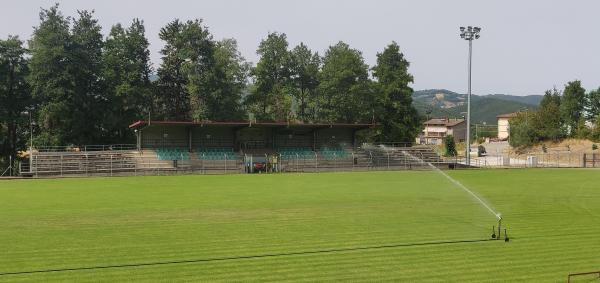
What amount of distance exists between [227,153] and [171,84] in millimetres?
17239

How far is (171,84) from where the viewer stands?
72875mm

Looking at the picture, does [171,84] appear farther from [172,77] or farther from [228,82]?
[228,82]

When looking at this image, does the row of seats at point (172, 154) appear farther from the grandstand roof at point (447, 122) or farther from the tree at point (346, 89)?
the grandstand roof at point (447, 122)

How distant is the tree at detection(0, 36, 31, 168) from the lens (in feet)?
199

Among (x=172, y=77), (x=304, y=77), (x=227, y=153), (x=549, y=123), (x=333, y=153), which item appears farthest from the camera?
(x=549, y=123)

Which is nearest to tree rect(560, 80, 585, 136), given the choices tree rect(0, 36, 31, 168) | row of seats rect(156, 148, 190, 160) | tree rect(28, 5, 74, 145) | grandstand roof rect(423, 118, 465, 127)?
grandstand roof rect(423, 118, 465, 127)

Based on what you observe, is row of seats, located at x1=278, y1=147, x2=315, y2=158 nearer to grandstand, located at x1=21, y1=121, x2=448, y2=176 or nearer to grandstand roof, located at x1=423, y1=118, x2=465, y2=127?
grandstand, located at x1=21, y1=121, x2=448, y2=176

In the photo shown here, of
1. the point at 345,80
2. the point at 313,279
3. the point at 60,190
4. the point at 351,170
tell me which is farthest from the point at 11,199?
the point at 345,80

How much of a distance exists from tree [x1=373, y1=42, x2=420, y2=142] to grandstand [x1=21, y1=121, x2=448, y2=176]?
5.43 m

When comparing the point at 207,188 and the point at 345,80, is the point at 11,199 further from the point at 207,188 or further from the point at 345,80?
the point at 345,80

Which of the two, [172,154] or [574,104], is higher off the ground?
[574,104]

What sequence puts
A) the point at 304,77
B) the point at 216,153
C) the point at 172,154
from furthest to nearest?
1. the point at 304,77
2. the point at 216,153
3. the point at 172,154

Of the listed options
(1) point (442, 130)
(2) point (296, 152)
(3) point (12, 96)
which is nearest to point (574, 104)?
(2) point (296, 152)

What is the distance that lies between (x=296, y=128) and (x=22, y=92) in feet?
105
